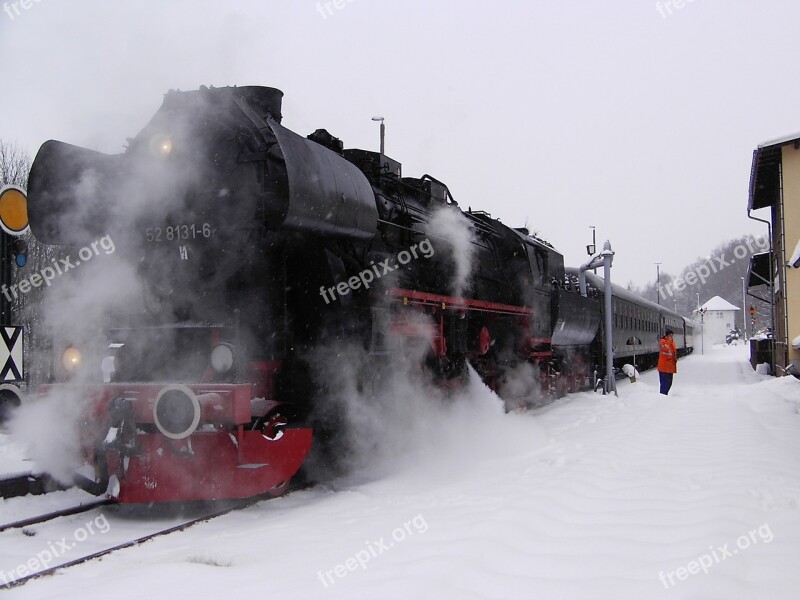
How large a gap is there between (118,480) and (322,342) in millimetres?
1918

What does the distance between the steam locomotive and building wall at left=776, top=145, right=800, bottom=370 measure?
11.2 m

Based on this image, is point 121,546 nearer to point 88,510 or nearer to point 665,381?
point 88,510

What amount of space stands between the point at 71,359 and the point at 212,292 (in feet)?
4.62

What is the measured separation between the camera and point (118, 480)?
4.91 metres

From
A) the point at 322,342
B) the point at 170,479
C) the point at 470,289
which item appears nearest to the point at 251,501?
the point at 170,479

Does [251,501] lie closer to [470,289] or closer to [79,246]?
[79,246]

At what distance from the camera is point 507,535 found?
3922 millimetres

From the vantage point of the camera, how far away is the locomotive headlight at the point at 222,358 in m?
5.10

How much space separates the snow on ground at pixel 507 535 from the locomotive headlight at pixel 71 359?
4.13 feet

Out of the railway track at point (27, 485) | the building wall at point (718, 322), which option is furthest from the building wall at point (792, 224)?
the building wall at point (718, 322)

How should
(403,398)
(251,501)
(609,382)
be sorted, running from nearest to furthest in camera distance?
(251,501)
(403,398)
(609,382)

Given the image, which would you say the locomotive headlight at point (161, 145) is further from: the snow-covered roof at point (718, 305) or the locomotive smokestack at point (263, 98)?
the snow-covered roof at point (718, 305)

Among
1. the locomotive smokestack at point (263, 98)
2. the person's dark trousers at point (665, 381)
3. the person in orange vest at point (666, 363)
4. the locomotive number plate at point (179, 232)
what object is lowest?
the person's dark trousers at point (665, 381)

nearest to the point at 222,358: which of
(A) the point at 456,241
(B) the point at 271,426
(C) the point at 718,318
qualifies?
(B) the point at 271,426
